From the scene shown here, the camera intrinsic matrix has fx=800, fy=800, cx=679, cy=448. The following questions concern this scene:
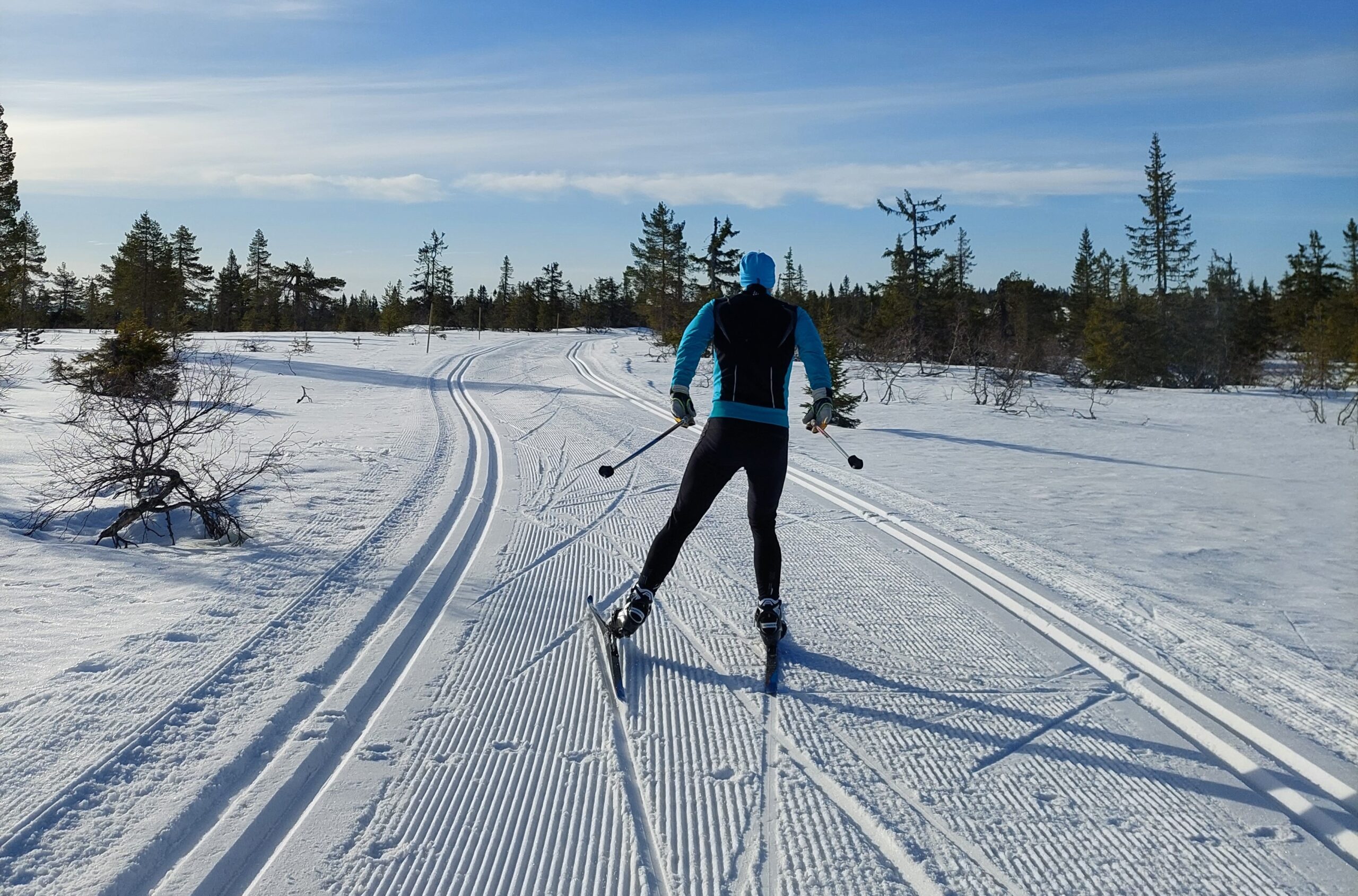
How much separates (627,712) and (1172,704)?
7.83 ft

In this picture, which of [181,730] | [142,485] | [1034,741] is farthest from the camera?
[142,485]

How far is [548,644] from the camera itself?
4.10 meters

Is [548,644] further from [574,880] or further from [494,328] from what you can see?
[494,328]

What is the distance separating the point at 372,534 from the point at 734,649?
3339 millimetres

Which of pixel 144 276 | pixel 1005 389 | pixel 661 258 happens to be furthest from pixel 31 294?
pixel 1005 389

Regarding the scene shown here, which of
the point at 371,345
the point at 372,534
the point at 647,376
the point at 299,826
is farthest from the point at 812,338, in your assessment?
the point at 371,345

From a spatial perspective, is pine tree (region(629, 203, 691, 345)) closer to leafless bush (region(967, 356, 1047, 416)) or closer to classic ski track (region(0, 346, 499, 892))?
leafless bush (region(967, 356, 1047, 416))

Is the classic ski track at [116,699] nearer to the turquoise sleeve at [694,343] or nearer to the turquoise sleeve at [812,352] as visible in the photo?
the turquoise sleeve at [694,343]

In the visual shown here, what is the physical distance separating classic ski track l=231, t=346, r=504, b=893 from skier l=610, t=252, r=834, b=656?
1041 mm

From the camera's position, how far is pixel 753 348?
3.87 m

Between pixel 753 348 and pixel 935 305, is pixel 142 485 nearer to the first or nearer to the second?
pixel 753 348

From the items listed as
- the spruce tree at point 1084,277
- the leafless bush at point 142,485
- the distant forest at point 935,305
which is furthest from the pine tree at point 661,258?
the leafless bush at point 142,485

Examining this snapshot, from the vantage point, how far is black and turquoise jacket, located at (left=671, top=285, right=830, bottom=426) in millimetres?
3861

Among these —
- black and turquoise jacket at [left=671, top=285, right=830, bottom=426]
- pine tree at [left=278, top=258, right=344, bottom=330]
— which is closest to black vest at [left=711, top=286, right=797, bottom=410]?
black and turquoise jacket at [left=671, top=285, right=830, bottom=426]
